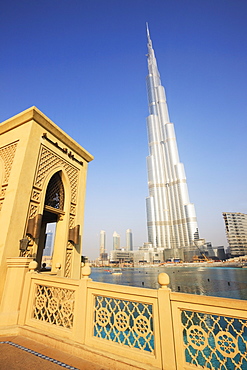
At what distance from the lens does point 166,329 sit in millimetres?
2043

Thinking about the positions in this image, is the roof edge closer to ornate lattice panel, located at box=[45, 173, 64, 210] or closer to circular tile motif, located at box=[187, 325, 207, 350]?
ornate lattice panel, located at box=[45, 173, 64, 210]

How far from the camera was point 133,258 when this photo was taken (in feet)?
270

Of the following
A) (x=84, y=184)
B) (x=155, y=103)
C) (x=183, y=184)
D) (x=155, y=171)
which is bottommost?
(x=84, y=184)

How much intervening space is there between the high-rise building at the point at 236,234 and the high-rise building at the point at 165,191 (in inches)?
482

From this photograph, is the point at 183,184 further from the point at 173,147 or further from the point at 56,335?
the point at 56,335

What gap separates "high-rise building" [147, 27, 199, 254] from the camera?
80375mm

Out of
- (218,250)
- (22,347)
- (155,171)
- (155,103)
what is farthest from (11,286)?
(155,103)

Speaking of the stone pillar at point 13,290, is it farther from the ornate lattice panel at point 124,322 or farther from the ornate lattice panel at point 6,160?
the ornate lattice panel at point 6,160

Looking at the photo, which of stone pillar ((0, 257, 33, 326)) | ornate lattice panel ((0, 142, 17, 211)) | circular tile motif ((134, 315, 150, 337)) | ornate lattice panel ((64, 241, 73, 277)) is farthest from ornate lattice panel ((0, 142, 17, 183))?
circular tile motif ((134, 315, 150, 337))

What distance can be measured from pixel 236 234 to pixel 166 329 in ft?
274

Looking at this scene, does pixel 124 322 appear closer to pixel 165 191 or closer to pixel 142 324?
pixel 142 324

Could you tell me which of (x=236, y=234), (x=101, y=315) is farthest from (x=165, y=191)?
(x=101, y=315)

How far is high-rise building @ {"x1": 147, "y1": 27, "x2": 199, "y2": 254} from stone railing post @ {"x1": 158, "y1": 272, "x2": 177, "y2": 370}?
81.4 metres

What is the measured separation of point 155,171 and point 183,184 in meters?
15.9
